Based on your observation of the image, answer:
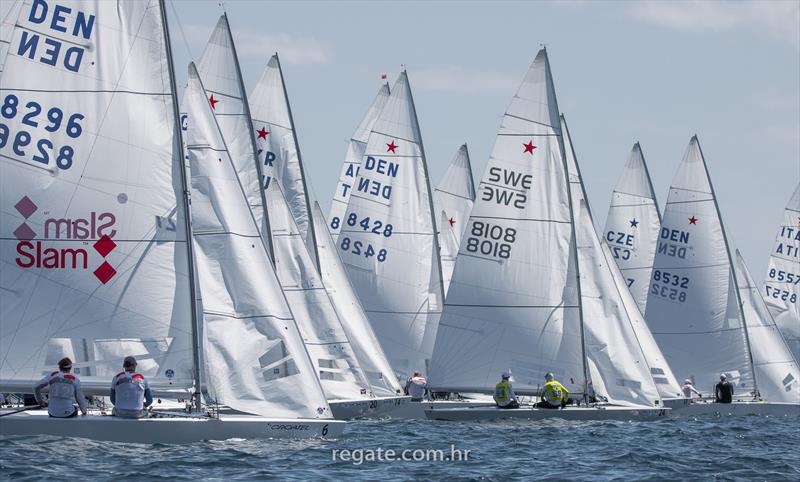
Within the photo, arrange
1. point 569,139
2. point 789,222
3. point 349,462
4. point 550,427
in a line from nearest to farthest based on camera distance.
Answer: point 349,462 → point 550,427 → point 569,139 → point 789,222

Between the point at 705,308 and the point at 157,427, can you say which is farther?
the point at 705,308

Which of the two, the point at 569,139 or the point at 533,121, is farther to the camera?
the point at 569,139

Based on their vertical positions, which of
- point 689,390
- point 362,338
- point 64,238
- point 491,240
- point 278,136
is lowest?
point 689,390

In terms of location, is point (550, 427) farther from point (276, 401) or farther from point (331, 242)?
point (331, 242)

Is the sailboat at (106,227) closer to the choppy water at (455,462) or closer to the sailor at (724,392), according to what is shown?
the choppy water at (455,462)

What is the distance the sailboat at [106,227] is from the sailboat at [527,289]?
9.26 meters

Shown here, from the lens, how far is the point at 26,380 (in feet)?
63.2

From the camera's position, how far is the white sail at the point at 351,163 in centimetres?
3897

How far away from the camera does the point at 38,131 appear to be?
19.2 metres

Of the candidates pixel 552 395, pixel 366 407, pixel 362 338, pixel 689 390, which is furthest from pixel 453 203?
pixel 552 395

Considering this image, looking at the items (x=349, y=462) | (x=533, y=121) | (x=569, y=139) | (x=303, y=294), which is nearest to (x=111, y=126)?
(x=349, y=462)

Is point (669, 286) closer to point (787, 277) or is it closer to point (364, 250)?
point (787, 277)

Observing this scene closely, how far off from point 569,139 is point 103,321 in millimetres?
20353

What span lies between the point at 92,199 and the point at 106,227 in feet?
1.41
